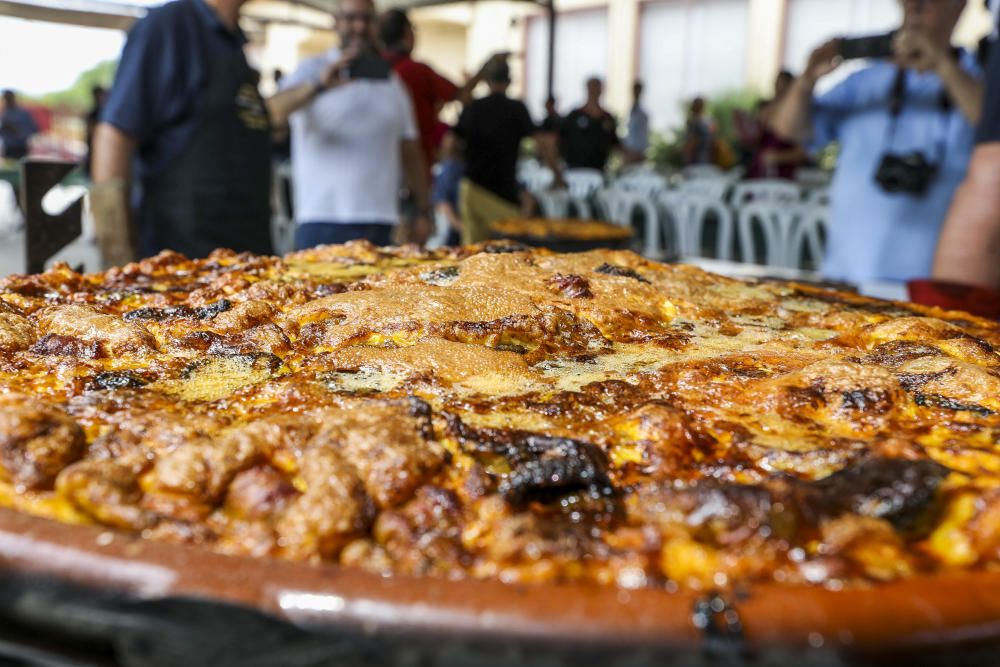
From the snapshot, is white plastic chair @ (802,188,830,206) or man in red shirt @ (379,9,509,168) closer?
man in red shirt @ (379,9,509,168)

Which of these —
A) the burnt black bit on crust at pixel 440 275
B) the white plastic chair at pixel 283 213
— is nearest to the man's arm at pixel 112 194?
the burnt black bit on crust at pixel 440 275

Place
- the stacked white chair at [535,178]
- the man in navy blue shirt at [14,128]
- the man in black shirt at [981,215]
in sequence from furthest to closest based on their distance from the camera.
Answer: the man in navy blue shirt at [14,128], the stacked white chair at [535,178], the man in black shirt at [981,215]

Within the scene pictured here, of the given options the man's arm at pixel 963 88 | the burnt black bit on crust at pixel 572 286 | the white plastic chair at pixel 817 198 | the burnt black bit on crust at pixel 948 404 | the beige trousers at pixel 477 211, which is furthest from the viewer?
the white plastic chair at pixel 817 198

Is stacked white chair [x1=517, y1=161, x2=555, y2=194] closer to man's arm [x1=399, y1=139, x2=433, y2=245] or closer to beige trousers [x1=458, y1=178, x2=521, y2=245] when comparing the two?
beige trousers [x1=458, y1=178, x2=521, y2=245]

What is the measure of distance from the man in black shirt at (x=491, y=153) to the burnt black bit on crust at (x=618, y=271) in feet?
11.2

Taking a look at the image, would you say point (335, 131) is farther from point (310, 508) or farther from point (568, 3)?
point (568, 3)

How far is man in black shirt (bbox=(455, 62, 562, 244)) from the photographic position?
17.9 feet

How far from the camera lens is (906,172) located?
3.51m

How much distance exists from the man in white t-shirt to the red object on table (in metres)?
2.32

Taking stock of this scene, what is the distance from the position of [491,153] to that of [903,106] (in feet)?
8.72

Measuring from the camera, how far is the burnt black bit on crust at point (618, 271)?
1926mm

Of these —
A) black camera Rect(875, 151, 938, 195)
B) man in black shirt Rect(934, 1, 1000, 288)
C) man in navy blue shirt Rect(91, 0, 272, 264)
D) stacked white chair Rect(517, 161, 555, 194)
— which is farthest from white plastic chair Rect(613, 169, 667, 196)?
man in black shirt Rect(934, 1, 1000, 288)

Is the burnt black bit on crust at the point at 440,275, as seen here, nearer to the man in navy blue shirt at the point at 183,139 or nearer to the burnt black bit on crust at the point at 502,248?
the burnt black bit on crust at the point at 502,248

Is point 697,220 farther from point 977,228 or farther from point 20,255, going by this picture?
point 20,255
